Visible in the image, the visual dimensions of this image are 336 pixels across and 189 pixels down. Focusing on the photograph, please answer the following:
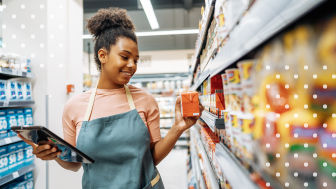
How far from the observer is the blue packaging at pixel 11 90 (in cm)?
246

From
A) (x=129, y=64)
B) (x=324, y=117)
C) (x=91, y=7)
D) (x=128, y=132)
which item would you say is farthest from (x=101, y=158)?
(x=91, y=7)

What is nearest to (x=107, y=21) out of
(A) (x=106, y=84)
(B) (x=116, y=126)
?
(A) (x=106, y=84)

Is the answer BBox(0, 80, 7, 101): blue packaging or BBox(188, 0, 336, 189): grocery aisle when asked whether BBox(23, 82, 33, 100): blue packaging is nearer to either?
BBox(0, 80, 7, 101): blue packaging

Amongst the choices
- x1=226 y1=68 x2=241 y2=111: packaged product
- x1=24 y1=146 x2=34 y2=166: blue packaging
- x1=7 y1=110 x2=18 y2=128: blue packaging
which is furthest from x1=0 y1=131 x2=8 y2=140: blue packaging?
x1=226 y1=68 x2=241 y2=111: packaged product

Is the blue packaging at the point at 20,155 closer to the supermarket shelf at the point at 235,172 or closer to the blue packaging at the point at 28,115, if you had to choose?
the blue packaging at the point at 28,115

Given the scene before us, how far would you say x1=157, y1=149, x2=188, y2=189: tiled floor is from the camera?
4.11m

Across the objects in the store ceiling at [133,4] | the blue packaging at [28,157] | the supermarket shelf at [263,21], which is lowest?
the blue packaging at [28,157]

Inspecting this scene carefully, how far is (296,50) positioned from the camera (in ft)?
1.54

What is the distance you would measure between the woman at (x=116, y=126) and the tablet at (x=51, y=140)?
0.04 m

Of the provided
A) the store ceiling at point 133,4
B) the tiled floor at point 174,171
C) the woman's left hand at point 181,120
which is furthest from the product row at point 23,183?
the store ceiling at point 133,4

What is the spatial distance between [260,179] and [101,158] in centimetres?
96

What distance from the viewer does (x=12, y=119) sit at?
2.51m

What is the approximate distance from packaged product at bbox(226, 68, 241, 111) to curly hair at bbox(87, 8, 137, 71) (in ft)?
2.66

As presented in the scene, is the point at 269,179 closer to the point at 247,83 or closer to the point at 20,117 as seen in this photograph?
the point at 247,83
